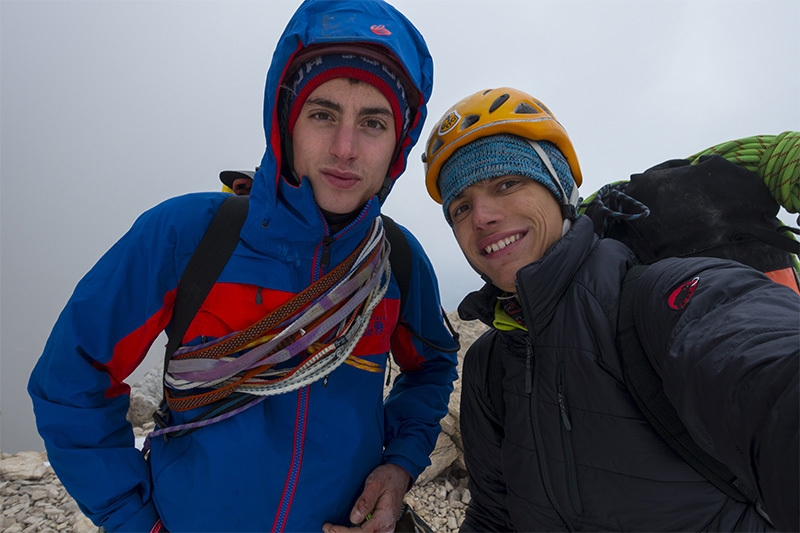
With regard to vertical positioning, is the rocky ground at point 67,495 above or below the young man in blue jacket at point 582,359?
below

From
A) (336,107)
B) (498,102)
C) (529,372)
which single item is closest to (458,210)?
(498,102)

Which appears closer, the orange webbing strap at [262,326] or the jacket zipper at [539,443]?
the jacket zipper at [539,443]

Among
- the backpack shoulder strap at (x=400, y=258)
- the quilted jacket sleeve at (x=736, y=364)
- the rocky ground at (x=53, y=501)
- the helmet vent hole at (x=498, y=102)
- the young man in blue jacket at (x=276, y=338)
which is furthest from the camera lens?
the rocky ground at (x=53, y=501)

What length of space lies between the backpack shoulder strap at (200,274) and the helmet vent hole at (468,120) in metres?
1.45

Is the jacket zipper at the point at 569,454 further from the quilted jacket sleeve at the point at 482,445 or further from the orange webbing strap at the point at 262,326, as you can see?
the orange webbing strap at the point at 262,326

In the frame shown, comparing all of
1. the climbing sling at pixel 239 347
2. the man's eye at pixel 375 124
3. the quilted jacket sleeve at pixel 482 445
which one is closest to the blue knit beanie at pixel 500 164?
the man's eye at pixel 375 124

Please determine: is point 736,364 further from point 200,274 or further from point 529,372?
point 200,274

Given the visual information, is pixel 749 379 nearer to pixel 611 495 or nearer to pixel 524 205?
pixel 611 495

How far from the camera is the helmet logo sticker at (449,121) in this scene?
244 cm

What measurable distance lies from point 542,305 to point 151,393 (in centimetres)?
888

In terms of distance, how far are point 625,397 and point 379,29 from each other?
2.23 metres

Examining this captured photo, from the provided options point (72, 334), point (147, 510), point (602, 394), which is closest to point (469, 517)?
point (602, 394)

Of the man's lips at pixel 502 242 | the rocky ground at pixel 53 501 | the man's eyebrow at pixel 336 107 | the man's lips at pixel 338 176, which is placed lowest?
the rocky ground at pixel 53 501

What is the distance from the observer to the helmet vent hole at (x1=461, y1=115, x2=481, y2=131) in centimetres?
235
